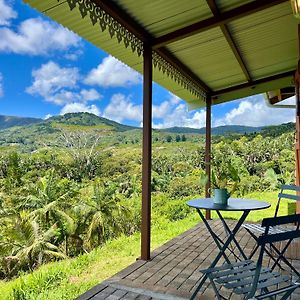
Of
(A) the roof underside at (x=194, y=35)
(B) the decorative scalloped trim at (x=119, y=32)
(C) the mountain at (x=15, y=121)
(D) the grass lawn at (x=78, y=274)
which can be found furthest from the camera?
(C) the mountain at (x=15, y=121)

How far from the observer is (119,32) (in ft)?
10.8

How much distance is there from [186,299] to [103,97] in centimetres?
3079

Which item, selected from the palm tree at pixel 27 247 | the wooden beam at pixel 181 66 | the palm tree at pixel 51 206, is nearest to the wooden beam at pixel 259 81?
the wooden beam at pixel 181 66

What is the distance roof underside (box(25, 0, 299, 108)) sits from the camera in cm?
301

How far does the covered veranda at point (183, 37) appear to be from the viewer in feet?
9.91

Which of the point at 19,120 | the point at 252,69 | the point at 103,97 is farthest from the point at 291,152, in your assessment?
the point at 103,97

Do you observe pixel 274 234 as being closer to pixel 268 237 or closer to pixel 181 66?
pixel 268 237

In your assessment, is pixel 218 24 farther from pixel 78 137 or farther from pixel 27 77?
pixel 27 77

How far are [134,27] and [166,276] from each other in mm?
2564

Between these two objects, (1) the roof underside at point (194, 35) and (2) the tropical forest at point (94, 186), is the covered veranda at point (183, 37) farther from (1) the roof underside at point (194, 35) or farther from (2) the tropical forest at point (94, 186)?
(2) the tropical forest at point (94, 186)

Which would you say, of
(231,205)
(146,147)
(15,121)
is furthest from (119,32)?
(15,121)

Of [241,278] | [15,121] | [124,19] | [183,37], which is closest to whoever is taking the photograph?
[241,278]

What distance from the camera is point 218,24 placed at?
3367mm

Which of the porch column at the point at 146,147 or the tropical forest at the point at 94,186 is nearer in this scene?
the porch column at the point at 146,147
